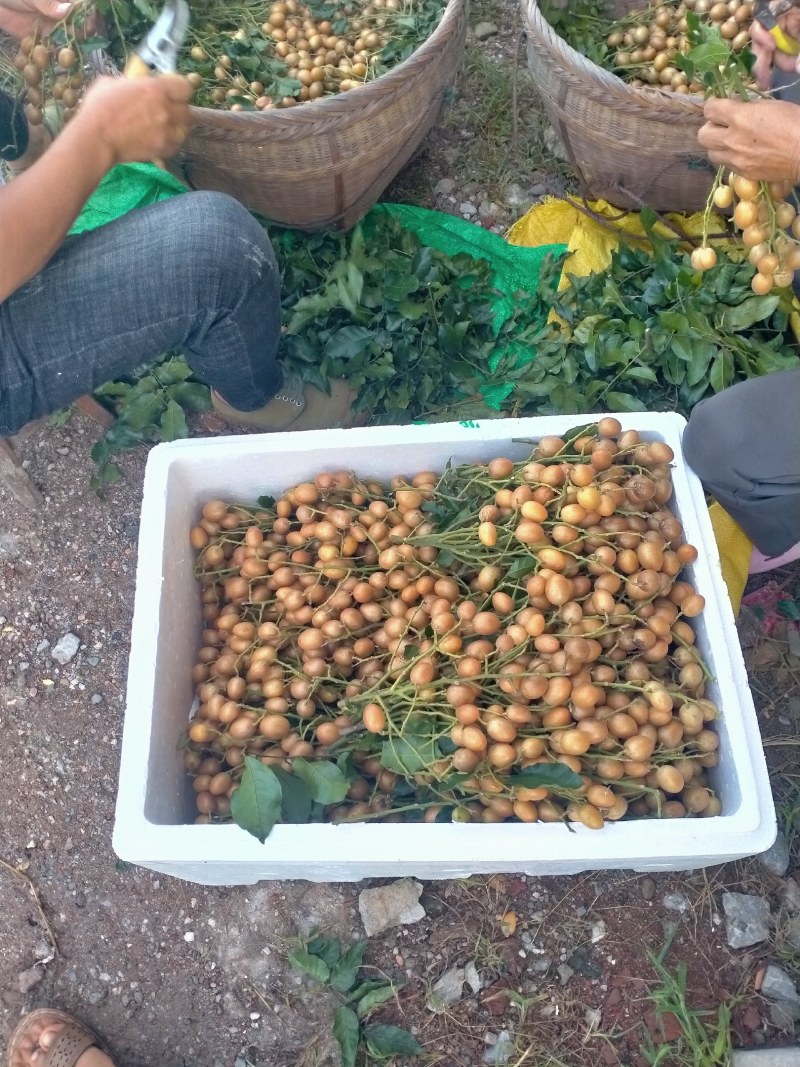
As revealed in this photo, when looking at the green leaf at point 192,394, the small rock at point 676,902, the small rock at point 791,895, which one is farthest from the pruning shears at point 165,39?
the small rock at point 791,895

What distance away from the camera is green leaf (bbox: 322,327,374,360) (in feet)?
6.09

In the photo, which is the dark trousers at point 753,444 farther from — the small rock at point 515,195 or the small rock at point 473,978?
the small rock at point 515,195

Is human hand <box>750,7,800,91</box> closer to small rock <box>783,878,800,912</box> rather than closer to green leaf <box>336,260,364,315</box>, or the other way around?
green leaf <box>336,260,364,315</box>

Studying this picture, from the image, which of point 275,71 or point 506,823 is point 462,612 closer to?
point 506,823

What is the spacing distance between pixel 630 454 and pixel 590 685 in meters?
0.38

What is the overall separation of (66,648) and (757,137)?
1595 mm

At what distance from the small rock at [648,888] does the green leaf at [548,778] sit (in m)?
0.60

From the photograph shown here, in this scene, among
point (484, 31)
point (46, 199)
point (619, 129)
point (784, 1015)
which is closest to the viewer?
point (46, 199)

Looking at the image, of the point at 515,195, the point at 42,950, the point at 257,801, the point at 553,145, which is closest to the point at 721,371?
the point at 515,195

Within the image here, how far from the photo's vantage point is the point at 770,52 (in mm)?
1414

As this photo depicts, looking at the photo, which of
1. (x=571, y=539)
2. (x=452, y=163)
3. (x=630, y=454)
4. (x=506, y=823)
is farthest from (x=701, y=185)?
(x=506, y=823)

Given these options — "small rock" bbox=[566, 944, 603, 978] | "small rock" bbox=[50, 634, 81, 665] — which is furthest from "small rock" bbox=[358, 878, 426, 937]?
"small rock" bbox=[50, 634, 81, 665]

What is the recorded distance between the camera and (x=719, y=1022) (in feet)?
4.54

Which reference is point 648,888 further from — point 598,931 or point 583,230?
point 583,230
